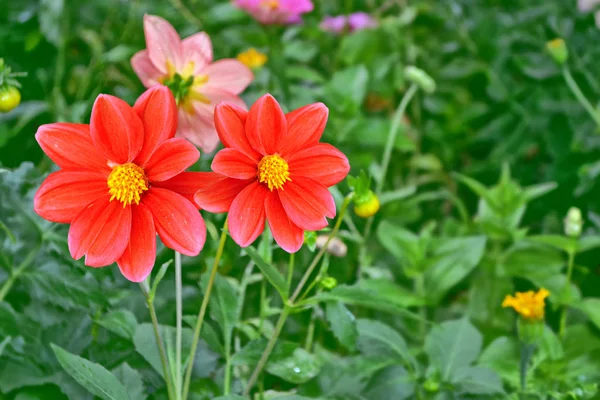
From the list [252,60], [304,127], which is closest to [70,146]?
[304,127]

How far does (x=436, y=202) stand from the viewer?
1.03 meters

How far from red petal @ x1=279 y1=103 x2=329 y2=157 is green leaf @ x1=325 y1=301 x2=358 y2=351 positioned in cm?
15

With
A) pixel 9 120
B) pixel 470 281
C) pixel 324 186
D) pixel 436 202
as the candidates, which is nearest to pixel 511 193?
pixel 470 281

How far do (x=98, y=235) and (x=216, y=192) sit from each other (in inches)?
2.7

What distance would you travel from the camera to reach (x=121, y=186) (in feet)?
1.28

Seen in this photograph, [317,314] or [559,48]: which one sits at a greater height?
[559,48]

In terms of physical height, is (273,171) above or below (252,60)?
above

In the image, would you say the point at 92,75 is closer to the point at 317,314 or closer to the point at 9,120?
the point at 9,120

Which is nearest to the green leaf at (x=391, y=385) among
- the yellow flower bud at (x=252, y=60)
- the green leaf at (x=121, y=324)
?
the green leaf at (x=121, y=324)

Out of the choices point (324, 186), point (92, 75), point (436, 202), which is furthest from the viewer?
point (436, 202)

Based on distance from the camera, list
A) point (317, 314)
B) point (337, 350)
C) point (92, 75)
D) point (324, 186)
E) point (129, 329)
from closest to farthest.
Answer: point (324, 186) < point (129, 329) < point (317, 314) < point (337, 350) < point (92, 75)

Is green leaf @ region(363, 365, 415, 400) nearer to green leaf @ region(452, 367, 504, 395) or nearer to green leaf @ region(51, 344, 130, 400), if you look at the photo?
green leaf @ region(452, 367, 504, 395)

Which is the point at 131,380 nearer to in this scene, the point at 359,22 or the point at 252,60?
the point at 252,60

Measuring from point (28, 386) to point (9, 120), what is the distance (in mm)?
430
